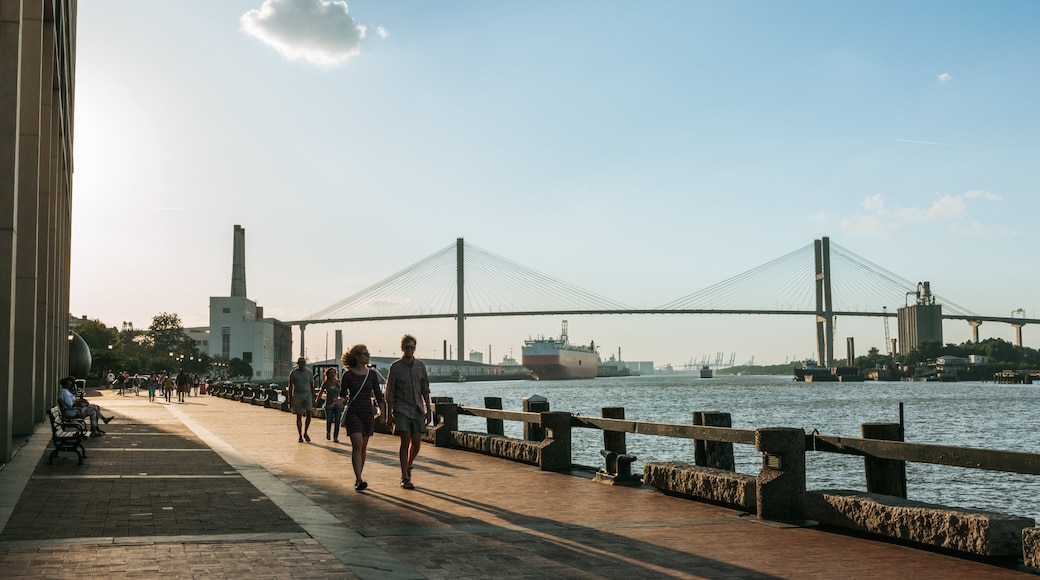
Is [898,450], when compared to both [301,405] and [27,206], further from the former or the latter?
[27,206]

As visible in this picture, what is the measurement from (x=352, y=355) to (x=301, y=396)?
24.6ft

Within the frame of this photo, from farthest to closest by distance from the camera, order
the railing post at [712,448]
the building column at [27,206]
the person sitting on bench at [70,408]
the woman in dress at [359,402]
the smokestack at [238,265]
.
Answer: the smokestack at [238,265], the building column at [27,206], the person sitting on bench at [70,408], the railing post at [712,448], the woman in dress at [359,402]

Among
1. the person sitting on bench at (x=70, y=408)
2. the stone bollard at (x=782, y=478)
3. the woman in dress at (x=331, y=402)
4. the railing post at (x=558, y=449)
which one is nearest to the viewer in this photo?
the stone bollard at (x=782, y=478)

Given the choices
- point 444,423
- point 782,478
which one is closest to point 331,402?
point 444,423

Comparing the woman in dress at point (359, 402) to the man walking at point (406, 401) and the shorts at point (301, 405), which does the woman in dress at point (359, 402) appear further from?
the shorts at point (301, 405)

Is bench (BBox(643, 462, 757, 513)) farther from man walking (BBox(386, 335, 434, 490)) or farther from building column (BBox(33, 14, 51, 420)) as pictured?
building column (BBox(33, 14, 51, 420))

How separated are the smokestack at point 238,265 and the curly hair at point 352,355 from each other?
140 metres

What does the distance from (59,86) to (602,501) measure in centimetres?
1898

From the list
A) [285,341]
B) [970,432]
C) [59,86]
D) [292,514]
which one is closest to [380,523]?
[292,514]

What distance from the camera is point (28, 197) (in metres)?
17.3

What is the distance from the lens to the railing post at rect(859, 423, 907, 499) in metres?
8.83

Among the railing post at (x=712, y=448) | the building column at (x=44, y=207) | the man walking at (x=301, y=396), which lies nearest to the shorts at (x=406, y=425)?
the railing post at (x=712, y=448)

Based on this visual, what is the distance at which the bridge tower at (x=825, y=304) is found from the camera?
127 metres

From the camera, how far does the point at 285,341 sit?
186 metres
